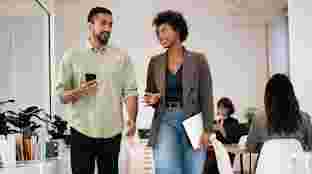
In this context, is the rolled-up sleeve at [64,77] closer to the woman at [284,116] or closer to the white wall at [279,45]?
the woman at [284,116]

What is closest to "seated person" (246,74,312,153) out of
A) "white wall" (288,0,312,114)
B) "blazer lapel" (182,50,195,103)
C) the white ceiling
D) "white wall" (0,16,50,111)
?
"blazer lapel" (182,50,195,103)

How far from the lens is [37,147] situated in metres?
3.29

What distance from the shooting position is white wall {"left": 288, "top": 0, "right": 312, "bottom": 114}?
3.86 m

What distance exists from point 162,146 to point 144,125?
5.12m

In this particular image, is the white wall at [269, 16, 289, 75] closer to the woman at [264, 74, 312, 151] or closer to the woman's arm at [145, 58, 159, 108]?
the woman at [264, 74, 312, 151]

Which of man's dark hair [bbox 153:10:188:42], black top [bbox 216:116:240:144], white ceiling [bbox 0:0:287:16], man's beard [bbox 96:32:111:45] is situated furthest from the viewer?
white ceiling [bbox 0:0:287:16]

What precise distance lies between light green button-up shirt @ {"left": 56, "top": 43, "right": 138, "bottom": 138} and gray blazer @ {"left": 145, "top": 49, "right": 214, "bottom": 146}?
218 mm

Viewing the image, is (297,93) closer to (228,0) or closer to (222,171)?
(222,171)

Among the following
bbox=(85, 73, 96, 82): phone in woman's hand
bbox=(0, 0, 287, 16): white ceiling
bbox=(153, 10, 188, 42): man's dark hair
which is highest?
bbox=(0, 0, 287, 16): white ceiling

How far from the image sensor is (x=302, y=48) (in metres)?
3.90

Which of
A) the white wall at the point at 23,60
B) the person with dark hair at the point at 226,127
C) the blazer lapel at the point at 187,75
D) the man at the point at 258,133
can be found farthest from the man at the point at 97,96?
the person with dark hair at the point at 226,127

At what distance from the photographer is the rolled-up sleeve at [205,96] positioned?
8.50 ft

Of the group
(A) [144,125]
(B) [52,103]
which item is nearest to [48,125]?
(B) [52,103]

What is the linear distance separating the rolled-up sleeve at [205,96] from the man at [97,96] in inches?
16.1
